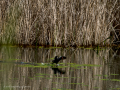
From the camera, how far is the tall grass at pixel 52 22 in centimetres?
1164

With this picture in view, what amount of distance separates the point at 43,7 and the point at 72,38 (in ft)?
5.56

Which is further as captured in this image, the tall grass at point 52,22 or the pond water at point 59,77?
the tall grass at point 52,22

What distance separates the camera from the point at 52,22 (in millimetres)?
11797

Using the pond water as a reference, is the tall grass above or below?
above

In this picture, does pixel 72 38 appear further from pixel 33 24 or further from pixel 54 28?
pixel 33 24

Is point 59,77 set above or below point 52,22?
below

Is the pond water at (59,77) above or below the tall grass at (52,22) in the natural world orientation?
below

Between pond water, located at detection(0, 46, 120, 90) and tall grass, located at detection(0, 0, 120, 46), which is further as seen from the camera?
tall grass, located at detection(0, 0, 120, 46)

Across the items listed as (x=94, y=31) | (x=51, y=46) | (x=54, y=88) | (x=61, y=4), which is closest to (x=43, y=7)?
(x=61, y=4)

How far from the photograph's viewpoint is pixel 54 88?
4.23 m

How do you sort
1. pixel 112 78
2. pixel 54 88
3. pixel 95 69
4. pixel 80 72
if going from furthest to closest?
1. pixel 95 69
2. pixel 80 72
3. pixel 112 78
4. pixel 54 88

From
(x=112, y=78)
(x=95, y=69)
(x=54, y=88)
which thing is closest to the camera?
(x=54, y=88)

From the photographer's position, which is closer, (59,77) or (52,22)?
(59,77)

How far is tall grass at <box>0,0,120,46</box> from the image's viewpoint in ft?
38.2
